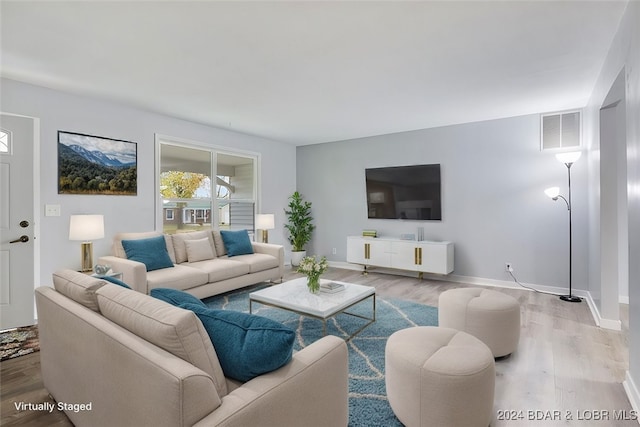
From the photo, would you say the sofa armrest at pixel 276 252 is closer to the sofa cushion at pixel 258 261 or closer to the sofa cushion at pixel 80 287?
the sofa cushion at pixel 258 261

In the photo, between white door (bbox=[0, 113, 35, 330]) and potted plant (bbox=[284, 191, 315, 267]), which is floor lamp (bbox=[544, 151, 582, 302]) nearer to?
potted plant (bbox=[284, 191, 315, 267])

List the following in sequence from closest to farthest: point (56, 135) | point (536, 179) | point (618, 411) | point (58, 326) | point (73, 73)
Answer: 1. point (58, 326)
2. point (618, 411)
3. point (73, 73)
4. point (56, 135)
5. point (536, 179)

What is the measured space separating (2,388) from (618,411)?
3873 millimetres

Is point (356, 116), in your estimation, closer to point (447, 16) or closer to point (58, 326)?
point (447, 16)

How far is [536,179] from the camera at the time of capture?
4.44m

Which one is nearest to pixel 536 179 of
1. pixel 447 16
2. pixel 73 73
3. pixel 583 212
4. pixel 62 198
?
pixel 583 212

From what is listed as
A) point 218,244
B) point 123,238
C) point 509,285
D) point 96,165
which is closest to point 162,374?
point 123,238

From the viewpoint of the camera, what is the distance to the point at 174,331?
114 centimetres

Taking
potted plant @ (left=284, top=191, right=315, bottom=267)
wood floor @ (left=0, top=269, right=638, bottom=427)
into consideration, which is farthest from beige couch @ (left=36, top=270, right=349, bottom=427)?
potted plant @ (left=284, top=191, right=315, bottom=267)

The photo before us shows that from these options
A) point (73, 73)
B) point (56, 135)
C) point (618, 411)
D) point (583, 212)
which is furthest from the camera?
point (583, 212)

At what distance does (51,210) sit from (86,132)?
96 centimetres

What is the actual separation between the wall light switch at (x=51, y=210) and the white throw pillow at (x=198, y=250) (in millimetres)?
1386

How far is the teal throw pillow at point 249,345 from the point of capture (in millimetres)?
1202

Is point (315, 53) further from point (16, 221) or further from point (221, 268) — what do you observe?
point (16, 221)
